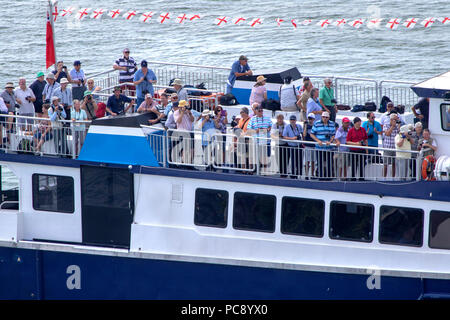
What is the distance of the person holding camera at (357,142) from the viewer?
18.3 metres

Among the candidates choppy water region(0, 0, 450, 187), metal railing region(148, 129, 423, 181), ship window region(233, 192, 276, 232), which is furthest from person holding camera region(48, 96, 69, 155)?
choppy water region(0, 0, 450, 187)

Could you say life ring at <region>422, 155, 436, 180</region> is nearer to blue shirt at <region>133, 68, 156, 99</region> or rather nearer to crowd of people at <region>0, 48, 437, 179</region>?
crowd of people at <region>0, 48, 437, 179</region>

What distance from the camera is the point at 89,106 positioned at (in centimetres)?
2072

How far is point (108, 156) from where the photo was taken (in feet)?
63.5

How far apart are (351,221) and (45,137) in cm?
678

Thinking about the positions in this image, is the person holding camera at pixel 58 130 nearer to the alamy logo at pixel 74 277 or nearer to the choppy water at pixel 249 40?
the alamy logo at pixel 74 277

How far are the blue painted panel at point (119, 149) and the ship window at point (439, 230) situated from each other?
569 cm

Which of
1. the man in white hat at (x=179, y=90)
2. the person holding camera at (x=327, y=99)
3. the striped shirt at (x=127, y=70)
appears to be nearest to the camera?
the man in white hat at (x=179, y=90)

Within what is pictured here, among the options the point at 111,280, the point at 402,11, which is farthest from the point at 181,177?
the point at 402,11

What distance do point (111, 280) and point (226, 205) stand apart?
297cm

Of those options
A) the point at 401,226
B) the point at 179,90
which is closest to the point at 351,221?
the point at 401,226

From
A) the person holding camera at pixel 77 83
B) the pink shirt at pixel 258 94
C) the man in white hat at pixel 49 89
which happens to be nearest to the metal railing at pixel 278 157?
the pink shirt at pixel 258 94

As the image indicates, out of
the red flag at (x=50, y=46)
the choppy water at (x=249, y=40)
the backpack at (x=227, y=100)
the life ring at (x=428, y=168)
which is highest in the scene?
the choppy water at (x=249, y=40)

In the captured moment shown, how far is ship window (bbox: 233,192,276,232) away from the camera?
18.6m
